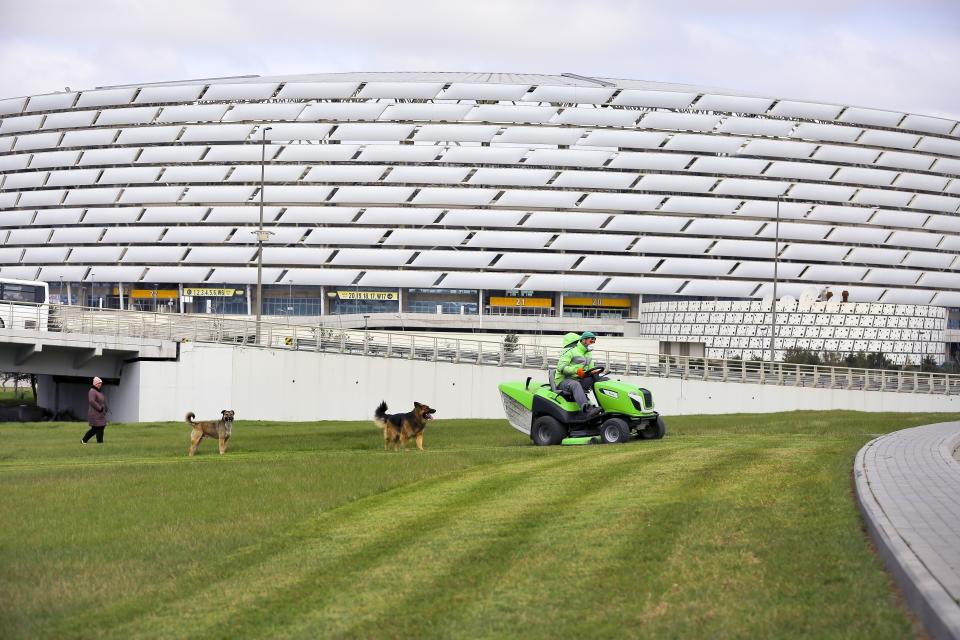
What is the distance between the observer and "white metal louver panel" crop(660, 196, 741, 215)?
375 feet

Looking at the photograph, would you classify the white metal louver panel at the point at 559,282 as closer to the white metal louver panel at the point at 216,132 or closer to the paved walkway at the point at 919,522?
the white metal louver panel at the point at 216,132

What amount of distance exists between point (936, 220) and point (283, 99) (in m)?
67.6

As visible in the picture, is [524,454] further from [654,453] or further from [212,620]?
[212,620]

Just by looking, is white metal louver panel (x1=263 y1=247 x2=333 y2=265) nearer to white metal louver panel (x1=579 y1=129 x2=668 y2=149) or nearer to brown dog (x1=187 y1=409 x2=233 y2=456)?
white metal louver panel (x1=579 y1=129 x2=668 y2=149)

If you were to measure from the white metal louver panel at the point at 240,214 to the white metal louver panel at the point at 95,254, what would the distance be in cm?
1036

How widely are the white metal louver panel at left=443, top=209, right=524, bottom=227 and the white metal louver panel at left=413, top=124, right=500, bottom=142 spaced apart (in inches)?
269

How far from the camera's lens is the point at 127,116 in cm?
12031

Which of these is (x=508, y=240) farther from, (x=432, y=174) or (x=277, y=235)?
(x=277, y=235)

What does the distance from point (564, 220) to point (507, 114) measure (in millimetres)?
11205

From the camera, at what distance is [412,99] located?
113000mm

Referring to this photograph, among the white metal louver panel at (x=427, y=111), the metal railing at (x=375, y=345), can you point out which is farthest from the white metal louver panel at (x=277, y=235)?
the metal railing at (x=375, y=345)

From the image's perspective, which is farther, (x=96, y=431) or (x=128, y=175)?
(x=128, y=175)

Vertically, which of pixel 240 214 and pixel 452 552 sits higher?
pixel 240 214

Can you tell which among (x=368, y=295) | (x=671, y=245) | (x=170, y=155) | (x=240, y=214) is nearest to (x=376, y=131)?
(x=240, y=214)
